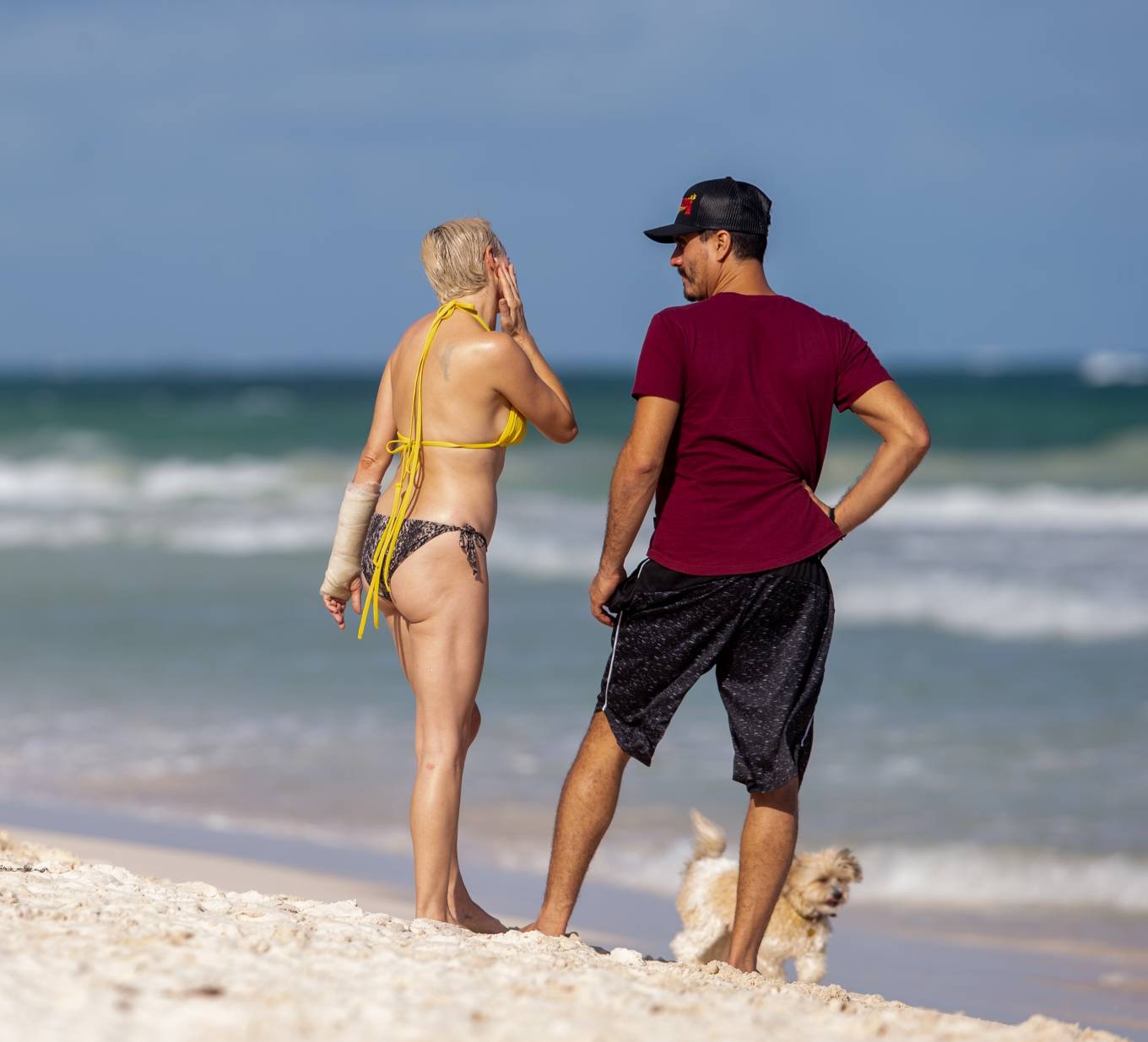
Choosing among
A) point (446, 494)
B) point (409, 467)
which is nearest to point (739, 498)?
point (446, 494)

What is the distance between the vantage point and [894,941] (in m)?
4.88

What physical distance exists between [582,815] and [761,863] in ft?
1.47

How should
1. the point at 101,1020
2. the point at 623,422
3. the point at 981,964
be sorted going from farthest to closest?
1. the point at 623,422
2. the point at 981,964
3. the point at 101,1020

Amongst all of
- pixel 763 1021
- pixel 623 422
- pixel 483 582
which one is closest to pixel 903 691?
pixel 483 582

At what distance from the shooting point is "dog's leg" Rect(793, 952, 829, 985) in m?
4.33

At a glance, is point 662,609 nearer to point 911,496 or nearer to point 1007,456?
point 911,496

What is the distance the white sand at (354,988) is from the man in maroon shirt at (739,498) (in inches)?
23.3

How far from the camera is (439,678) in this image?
3.71 m

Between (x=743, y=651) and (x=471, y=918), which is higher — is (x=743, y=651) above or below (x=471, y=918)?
above

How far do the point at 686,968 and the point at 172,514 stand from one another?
15631mm

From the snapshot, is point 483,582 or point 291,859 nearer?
point 483,582

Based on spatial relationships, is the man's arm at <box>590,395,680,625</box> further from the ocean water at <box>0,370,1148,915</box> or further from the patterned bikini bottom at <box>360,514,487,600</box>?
the ocean water at <box>0,370,1148,915</box>

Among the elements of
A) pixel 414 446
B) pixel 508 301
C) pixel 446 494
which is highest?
pixel 508 301

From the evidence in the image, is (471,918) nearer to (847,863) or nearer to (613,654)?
(613,654)
